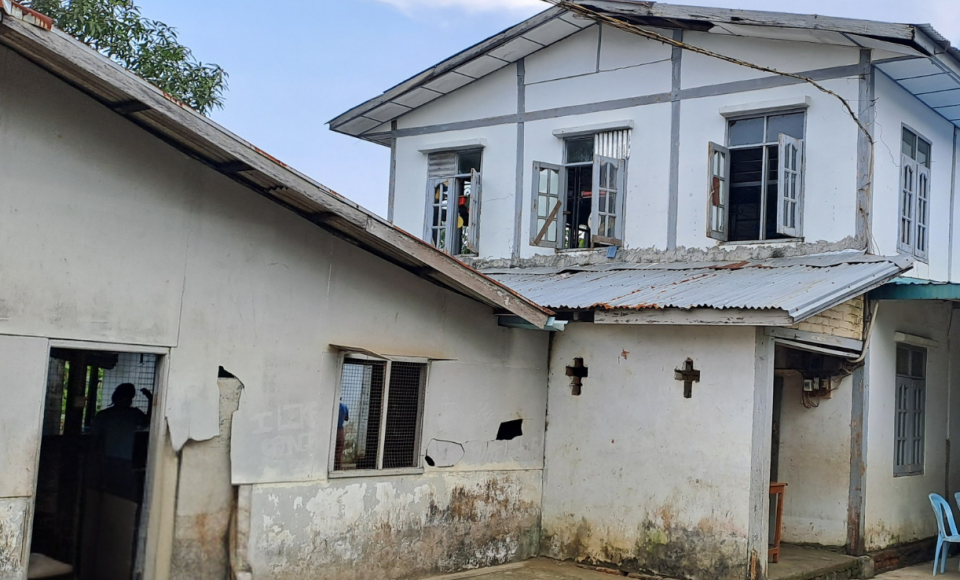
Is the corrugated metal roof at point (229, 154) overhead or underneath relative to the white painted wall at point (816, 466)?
overhead

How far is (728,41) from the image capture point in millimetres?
11695

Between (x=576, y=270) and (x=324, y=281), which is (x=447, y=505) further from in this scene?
(x=576, y=270)

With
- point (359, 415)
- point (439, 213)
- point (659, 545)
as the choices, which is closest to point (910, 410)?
point (659, 545)

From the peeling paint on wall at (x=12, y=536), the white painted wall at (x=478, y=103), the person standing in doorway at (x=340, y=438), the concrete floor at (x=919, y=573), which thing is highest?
the white painted wall at (x=478, y=103)

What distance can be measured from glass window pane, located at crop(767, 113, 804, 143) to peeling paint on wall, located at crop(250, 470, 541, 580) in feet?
16.5

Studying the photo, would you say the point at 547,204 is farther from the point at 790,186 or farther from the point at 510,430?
the point at 510,430

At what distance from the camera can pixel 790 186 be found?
10828mm

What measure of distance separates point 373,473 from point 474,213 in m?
5.90

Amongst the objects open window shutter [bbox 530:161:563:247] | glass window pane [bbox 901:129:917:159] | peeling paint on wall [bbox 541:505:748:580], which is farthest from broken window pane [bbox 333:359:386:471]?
glass window pane [bbox 901:129:917:159]

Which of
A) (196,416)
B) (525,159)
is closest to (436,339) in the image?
(196,416)

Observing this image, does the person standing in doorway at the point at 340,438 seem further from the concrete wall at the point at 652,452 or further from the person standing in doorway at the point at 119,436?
the concrete wall at the point at 652,452

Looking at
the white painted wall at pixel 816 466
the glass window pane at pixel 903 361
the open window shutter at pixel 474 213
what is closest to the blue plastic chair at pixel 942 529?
the white painted wall at pixel 816 466

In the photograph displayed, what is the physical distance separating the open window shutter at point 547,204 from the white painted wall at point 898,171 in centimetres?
392

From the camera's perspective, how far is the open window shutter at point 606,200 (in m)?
12.0
